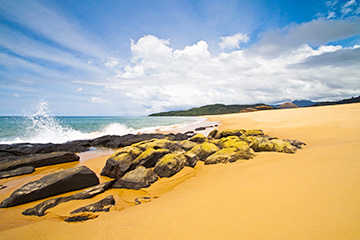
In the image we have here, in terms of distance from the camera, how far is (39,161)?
8.31 meters

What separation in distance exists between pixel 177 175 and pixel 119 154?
112 inches

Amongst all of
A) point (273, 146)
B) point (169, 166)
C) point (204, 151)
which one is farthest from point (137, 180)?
point (273, 146)

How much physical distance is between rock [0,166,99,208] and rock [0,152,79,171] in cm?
453

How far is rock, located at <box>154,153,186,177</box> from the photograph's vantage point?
5788 millimetres

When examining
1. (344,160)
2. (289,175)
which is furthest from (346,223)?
(344,160)

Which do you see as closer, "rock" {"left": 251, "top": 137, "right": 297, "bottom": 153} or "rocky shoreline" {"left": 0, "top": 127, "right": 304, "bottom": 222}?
"rocky shoreline" {"left": 0, "top": 127, "right": 304, "bottom": 222}

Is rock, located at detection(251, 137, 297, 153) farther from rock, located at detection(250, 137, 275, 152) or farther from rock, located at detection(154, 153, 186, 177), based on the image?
rock, located at detection(154, 153, 186, 177)

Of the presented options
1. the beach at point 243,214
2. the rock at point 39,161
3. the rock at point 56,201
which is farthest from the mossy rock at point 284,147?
the rock at point 39,161

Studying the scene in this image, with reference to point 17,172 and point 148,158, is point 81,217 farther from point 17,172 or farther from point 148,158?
point 17,172

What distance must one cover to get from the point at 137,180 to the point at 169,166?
50.1 inches

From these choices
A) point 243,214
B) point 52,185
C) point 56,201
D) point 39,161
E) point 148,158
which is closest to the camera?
point 243,214

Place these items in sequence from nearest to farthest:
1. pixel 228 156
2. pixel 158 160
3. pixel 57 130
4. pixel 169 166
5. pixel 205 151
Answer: pixel 169 166 < pixel 228 156 < pixel 158 160 < pixel 205 151 < pixel 57 130

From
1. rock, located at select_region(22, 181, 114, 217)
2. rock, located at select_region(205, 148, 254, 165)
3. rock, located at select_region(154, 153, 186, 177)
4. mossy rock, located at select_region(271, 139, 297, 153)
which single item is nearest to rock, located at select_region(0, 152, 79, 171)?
rock, located at select_region(22, 181, 114, 217)

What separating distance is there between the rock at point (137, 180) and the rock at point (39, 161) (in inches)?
238
